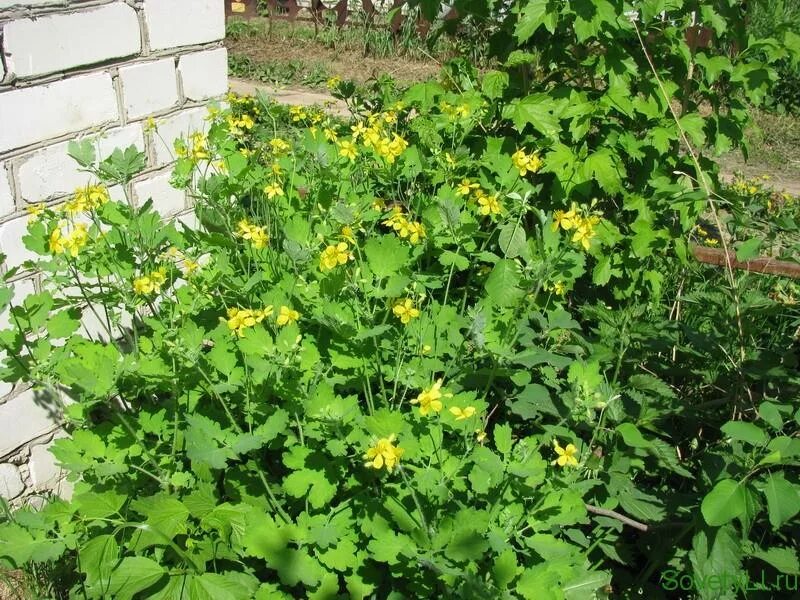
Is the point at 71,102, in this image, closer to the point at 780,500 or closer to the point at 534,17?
the point at 534,17

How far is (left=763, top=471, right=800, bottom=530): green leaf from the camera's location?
1.50 m

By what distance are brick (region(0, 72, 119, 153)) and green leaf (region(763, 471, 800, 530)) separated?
216 centimetres

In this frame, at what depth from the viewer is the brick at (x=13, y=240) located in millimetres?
2182

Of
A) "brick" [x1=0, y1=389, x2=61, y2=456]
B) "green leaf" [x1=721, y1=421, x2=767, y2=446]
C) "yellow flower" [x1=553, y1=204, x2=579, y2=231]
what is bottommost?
"brick" [x1=0, y1=389, x2=61, y2=456]

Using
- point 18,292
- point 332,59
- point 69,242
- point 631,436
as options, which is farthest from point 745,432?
point 332,59

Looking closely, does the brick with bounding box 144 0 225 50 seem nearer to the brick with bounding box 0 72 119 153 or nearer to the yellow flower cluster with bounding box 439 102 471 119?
the brick with bounding box 0 72 119 153

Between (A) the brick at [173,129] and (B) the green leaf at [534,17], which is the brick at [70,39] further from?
(B) the green leaf at [534,17]

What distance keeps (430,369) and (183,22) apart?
5.17 feet

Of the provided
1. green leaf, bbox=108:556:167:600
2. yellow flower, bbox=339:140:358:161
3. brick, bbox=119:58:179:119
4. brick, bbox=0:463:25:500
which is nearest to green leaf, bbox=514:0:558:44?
yellow flower, bbox=339:140:358:161

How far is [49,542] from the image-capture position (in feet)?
5.65

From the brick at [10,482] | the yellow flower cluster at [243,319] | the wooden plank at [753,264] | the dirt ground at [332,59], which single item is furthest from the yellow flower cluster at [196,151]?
the dirt ground at [332,59]

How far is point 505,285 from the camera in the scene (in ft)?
6.77

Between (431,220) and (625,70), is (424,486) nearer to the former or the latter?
(431,220)

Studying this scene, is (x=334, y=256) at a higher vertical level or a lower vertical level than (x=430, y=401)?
higher
